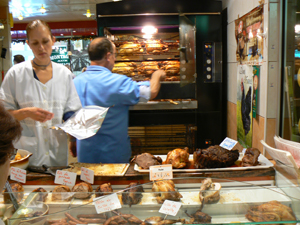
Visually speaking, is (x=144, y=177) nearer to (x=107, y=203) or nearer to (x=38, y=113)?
(x=107, y=203)

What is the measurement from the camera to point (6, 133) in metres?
0.79

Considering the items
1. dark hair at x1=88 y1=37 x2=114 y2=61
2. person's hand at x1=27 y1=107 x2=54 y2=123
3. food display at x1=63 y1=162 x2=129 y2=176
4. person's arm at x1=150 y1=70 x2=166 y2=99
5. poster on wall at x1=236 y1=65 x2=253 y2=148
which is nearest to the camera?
food display at x1=63 y1=162 x2=129 y2=176

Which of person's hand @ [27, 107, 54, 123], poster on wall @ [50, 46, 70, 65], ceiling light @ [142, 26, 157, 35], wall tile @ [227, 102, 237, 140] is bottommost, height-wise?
wall tile @ [227, 102, 237, 140]

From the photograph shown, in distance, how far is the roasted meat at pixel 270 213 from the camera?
113 cm

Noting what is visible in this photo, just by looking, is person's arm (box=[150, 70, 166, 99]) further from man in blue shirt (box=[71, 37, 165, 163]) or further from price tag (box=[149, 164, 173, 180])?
price tag (box=[149, 164, 173, 180])

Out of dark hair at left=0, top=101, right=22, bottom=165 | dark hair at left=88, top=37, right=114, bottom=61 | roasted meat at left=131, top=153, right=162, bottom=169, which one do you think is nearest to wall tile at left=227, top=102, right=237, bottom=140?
dark hair at left=88, top=37, right=114, bottom=61

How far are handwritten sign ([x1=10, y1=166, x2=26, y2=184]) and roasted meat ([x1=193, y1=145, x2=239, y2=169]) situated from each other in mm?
1028

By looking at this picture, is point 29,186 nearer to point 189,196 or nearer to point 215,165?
point 189,196

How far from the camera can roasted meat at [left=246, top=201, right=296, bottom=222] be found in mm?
1128

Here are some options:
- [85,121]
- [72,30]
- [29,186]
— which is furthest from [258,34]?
[72,30]

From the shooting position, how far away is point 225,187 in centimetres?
139

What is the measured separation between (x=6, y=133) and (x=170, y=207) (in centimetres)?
75

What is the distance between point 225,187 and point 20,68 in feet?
5.57

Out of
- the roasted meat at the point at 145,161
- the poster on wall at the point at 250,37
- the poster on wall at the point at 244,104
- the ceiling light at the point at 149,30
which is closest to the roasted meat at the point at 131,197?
the roasted meat at the point at 145,161
